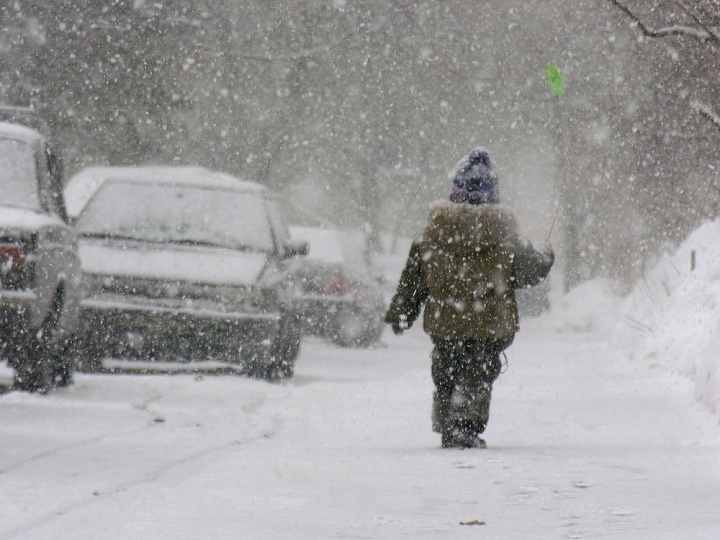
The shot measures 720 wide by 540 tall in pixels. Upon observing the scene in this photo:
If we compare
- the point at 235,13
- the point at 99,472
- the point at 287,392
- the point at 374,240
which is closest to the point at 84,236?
the point at 287,392

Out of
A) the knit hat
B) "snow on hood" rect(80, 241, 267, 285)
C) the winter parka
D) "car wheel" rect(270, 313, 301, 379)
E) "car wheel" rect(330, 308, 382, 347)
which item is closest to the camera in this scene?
the winter parka

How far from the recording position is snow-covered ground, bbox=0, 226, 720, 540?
5.46 metres

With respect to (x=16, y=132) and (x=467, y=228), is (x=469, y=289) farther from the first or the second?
(x=16, y=132)

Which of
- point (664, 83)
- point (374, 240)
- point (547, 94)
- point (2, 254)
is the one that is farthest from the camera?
point (374, 240)

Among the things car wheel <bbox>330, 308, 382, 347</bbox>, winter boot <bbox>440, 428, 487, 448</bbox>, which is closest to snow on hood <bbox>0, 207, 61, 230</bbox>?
winter boot <bbox>440, 428, 487, 448</bbox>

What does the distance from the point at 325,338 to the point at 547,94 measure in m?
17.3

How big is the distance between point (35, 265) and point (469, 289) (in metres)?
3.08

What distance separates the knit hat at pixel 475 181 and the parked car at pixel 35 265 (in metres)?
2.95

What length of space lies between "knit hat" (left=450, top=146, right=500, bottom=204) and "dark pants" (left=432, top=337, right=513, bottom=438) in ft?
2.44

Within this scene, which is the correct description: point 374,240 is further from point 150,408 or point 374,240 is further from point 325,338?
point 150,408

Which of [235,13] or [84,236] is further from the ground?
[235,13]

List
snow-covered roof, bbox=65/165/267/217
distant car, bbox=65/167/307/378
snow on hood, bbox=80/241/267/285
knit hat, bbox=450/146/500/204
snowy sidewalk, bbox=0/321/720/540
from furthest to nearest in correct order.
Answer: snow-covered roof, bbox=65/165/267/217 → snow on hood, bbox=80/241/267/285 → distant car, bbox=65/167/307/378 → knit hat, bbox=450/146/500/204 → snowy sidewalk, bbox=0/321/720/540

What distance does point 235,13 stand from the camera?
2775 cm

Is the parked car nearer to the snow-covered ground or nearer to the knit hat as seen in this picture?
the snow-covered ground
